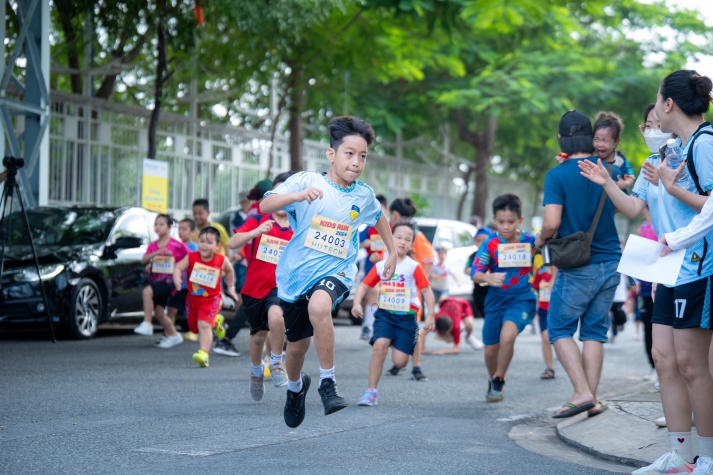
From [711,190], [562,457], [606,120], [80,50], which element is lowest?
[562,457]

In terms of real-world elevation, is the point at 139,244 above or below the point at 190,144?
below

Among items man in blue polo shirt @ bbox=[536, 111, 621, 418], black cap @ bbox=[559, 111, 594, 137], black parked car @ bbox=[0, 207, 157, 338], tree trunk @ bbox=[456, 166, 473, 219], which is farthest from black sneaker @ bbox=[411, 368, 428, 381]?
tree trunk @ bbox=[456, 166, 473, 219]

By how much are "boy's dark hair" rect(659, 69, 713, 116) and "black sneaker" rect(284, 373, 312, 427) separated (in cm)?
255

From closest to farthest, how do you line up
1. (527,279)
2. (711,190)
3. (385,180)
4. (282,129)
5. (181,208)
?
(711,190), (527,279), (181,208), (282,129), (385,180)

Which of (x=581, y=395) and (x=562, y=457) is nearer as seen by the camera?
(x=562, y=457)

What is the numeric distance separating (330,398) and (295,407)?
0.29 metres

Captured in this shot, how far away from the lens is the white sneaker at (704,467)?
5.41 metres

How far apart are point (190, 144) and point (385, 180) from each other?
423 inches

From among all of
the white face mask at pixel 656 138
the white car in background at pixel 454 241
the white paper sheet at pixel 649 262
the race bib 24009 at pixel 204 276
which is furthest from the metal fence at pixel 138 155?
the white paper sheet at pixel 649 262

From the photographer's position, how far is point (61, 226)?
13.9 m

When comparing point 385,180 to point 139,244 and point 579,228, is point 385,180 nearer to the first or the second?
point 139,244

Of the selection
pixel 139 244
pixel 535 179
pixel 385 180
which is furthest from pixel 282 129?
pixel 139 244

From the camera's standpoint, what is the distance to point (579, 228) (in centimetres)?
778

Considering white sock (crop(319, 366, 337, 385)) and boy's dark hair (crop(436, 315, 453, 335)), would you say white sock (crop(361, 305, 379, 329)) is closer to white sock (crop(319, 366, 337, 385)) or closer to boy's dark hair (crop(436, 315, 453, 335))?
boy's dark hair (crop(436, 315, 453, 335))
